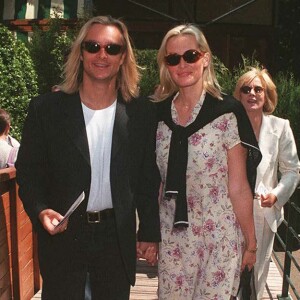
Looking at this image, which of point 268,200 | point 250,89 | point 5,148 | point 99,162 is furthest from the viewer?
point 5,148

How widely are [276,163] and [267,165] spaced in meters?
0.13

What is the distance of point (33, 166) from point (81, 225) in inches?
13.9

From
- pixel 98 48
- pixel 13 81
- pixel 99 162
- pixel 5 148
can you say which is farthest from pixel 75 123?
pixel 13 81

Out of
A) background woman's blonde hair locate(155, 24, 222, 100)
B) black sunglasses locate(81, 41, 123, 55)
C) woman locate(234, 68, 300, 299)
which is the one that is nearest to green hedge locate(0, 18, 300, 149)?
woman locate(234, 68, 300, 299)

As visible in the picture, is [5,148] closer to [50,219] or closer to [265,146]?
[265,146]

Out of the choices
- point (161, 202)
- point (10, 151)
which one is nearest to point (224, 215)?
point (161, 202)

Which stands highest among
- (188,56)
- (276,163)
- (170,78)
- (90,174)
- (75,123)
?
(188,56)

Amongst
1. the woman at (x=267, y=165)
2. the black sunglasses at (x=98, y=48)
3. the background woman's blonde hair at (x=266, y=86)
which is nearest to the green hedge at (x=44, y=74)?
the background woman's blonde hair at (x=266, y=86)

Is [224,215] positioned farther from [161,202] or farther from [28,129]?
[28,129]

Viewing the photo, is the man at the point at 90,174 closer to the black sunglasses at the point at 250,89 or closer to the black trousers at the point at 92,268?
the black trousers at the point at 92,268

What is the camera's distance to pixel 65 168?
2.89 meters

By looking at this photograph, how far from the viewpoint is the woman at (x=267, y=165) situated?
4.15 metres

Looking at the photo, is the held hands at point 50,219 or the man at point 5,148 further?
the man at point 5,148

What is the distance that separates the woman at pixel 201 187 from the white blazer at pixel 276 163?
3.35 feet
